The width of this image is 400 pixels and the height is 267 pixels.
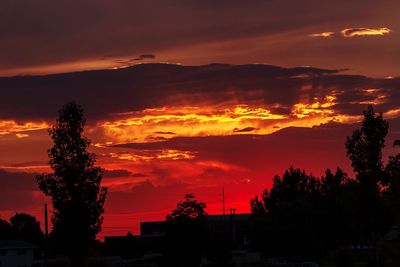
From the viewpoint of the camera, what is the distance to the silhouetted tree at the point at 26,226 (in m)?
162

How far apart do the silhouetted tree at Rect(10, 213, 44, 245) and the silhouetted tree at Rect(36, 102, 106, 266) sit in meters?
94.2

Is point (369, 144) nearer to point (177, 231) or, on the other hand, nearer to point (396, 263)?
point (177, 231)

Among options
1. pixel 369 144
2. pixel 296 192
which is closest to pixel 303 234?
pixel 296 192

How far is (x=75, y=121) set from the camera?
6531 cm

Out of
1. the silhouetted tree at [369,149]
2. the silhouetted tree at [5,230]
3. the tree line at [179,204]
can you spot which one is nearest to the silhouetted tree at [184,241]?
the tree line at [179,204]

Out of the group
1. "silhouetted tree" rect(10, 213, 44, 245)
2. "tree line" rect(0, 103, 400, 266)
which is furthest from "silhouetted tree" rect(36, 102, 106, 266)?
"silhouetted tree" rect(10, 213, 44, 245)

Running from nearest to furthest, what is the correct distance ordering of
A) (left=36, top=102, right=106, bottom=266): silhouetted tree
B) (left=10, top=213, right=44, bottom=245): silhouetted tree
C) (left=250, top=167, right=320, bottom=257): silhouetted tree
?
(left=36, top=102, right=106, bottom=266): silhouetted tree, (left=250, top=167, right=320, bottom=257): silhouetted tree, (left=10, top=213, right=44, bottom=245): silhouetted tree

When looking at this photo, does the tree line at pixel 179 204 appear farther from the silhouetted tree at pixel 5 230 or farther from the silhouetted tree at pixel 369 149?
the silhouetted tree at pixel 5 230

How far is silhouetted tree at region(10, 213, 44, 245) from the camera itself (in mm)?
162250

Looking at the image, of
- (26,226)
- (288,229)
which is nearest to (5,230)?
(26,226)

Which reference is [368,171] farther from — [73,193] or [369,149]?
[73,193]

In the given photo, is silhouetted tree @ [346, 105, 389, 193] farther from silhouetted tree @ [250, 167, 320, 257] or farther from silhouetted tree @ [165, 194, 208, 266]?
silhouetted tree @ [250, 167, 320, 257]

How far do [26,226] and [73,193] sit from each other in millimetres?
115776

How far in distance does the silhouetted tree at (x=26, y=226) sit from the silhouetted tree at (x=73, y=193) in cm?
9425
